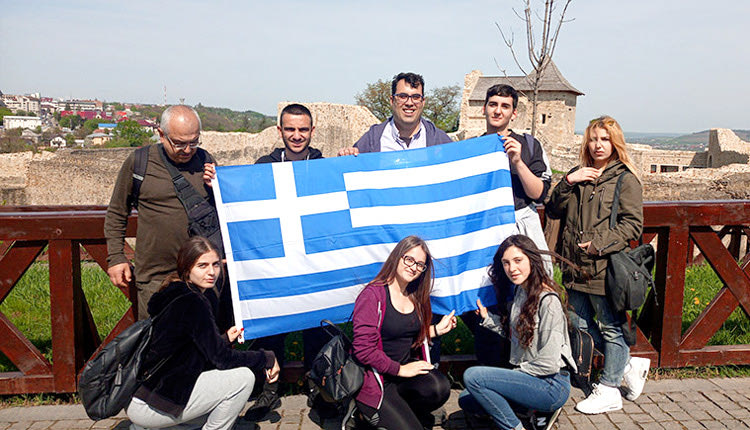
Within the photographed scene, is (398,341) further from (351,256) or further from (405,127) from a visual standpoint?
Result: (405,127)

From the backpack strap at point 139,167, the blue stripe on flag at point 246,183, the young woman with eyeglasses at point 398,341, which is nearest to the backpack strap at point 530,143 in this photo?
the young woman with eyeglasses at point 398,341

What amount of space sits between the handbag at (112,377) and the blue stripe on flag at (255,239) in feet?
2.86

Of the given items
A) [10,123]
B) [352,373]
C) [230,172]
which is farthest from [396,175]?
[10,123]

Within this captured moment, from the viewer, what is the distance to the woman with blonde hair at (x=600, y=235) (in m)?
3.70

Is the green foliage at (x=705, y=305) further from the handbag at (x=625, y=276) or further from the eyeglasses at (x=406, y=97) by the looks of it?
the eyeglasses at (x=406, y=97)

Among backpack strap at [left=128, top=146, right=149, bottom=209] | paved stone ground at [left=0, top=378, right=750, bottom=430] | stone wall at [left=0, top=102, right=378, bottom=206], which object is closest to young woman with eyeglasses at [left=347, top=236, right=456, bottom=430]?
paved stone ground at [left=0, top=378, right=750, bottom=430]

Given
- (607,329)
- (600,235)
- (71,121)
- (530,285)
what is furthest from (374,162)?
(71,121)

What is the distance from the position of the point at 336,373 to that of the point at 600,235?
1873 millimetres

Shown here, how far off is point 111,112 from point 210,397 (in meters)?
197

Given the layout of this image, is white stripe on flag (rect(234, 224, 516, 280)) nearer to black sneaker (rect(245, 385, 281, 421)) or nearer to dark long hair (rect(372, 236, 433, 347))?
dark long hair (rect(372, 236, 433, 347))

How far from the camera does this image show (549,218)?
13.5 feet

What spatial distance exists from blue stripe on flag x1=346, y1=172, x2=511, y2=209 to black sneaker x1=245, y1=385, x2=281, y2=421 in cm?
136

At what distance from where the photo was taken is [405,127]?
4.22 meters

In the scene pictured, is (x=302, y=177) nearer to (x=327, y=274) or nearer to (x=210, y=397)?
(x=327, y=274)
